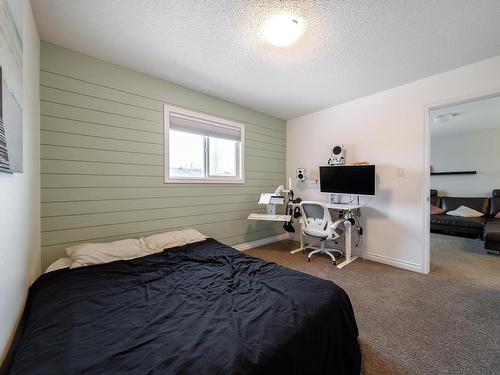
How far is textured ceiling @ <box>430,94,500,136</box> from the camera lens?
3579 mm

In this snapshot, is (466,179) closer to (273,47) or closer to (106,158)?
(273,47)

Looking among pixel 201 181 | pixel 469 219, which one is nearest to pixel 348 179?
pixel 201 181

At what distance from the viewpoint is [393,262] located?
117 inches

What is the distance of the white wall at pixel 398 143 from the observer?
2.47m

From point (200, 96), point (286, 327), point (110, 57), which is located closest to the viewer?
point (286, 327)

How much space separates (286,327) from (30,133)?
2243 millimetres

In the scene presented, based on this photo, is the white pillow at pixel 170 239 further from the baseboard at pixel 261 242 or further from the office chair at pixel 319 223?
the office chair at pixel 319 223

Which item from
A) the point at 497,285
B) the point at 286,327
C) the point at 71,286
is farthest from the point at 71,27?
the point at 497,285

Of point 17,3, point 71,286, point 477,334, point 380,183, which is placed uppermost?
point 17,3

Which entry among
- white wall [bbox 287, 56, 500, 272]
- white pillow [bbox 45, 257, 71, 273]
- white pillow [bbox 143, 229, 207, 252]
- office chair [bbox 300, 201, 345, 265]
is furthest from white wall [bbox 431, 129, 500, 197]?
white pillow [bbox 45, 257, 71, 273]

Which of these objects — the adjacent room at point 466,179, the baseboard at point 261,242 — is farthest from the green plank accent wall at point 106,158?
the adjacent room at point 466,179

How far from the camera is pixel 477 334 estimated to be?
5.34 feet

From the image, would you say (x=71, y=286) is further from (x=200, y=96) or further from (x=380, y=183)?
(x=380, y=183)

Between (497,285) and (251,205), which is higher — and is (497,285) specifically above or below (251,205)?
below
